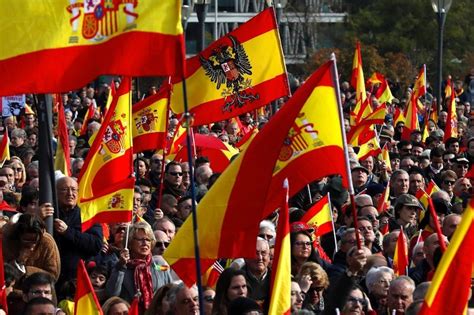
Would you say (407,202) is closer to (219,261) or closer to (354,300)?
(219,261)

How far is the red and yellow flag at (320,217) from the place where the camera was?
14869 millimetres

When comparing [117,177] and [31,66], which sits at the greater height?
[31,66]

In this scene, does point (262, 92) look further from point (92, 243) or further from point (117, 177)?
point (92, 243)

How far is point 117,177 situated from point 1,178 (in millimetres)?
2766

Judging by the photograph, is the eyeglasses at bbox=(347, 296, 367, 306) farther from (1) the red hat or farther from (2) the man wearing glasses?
(2) the man wearing glasses

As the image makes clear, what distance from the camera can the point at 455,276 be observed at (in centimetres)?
874

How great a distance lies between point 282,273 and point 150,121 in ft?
28.5

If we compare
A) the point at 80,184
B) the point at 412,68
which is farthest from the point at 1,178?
the point at 412,68

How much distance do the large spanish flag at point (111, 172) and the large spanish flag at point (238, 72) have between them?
2.21ft

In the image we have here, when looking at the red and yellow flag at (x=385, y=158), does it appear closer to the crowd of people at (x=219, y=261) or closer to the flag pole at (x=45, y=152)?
the crowd of people at (x=219, y=261)

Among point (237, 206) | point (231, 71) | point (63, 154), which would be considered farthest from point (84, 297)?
point (63, 154)

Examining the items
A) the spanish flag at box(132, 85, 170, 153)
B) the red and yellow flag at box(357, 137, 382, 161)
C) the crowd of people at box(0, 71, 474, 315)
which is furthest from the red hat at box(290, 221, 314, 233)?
the red and yellow flag at box(357, 137, 382, 161)

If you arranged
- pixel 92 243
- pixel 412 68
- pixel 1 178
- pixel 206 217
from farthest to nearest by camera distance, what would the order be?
pixel 412 68
pixel 1 178
pixel 92 243
pixel 206 217

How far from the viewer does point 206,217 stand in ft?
34.9
